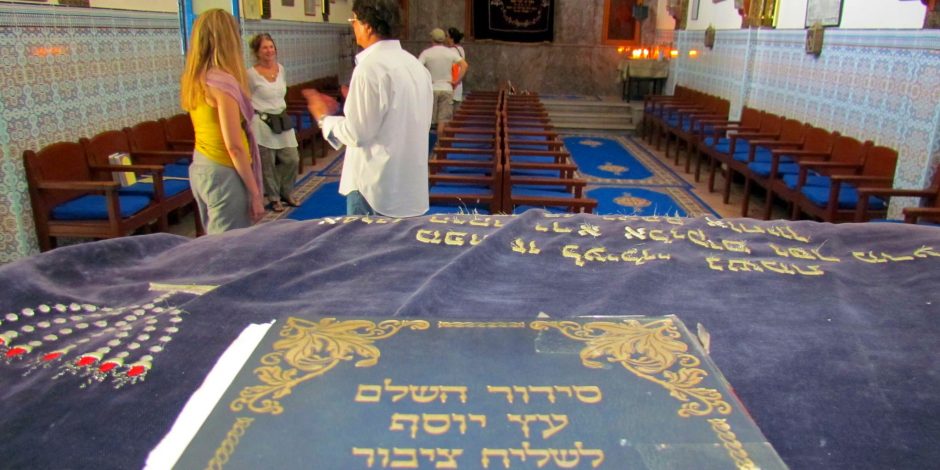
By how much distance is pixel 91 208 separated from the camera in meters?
4.16

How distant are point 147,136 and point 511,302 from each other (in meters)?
4.87

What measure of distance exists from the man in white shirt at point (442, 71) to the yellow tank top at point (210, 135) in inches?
198

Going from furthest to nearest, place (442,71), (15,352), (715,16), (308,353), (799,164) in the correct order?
(715,16)
(442,71)
(799,164)
(15,352)
(308,353)

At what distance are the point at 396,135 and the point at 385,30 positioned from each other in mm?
455

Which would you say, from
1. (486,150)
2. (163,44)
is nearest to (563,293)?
(486,150)

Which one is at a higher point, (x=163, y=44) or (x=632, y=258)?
(x=163, y=44)

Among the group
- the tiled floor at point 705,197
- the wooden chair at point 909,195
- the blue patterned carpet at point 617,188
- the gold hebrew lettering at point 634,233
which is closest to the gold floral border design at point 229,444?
the gold hebrew lettering at point 634,233

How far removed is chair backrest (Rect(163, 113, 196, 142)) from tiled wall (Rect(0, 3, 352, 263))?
5.0 inches

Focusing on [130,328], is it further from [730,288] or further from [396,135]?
[396,135]

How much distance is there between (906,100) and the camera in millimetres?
5008

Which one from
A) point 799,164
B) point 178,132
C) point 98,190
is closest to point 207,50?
point 98,190

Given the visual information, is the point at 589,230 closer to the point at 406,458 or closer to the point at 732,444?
the point at 732,444

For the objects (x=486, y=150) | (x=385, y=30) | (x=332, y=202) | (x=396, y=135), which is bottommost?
(x=332, y=202)

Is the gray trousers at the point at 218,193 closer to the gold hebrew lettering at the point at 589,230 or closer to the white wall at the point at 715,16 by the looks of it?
the gold hebrew lettering at the point at 589,230
